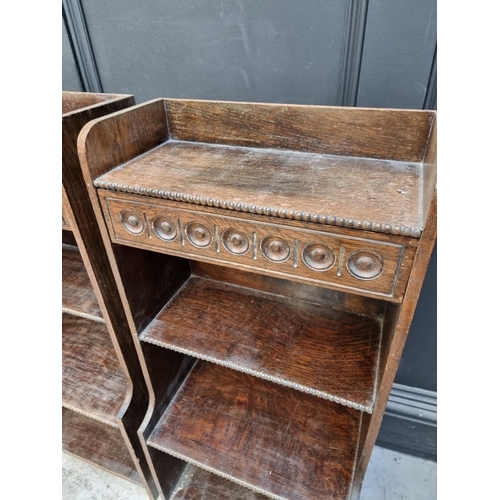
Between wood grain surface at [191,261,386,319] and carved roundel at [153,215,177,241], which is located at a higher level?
carved roundel at [153,215,177,241]

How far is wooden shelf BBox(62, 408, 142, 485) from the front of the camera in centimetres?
123


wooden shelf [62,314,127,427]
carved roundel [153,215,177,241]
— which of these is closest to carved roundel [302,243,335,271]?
carved roundel [153,215,177,241]

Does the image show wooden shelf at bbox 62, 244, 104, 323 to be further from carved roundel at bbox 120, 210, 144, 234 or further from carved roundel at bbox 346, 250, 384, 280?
carved roundel at bbox 346, 250, 384, 280

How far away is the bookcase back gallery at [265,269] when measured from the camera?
566mm

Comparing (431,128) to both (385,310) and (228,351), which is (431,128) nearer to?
(385,310)

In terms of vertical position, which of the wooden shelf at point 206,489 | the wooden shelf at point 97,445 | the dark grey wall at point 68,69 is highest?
the dark grey wall at point 68,69

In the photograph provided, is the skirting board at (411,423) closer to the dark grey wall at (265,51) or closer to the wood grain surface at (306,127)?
the dark grey wall at (265,51)

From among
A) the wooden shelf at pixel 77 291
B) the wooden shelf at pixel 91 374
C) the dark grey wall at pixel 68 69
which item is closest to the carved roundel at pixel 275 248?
the wooden shelf at pixel 77 291

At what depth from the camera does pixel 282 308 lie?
930 millimetres

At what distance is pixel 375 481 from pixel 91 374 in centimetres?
100

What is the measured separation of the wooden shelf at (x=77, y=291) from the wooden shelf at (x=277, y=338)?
0.62 ft

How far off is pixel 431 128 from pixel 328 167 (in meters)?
Answer: 0.19

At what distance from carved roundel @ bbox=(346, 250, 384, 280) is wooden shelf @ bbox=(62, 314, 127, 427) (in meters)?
0.82

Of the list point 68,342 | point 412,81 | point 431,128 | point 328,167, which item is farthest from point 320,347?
point 68,342
